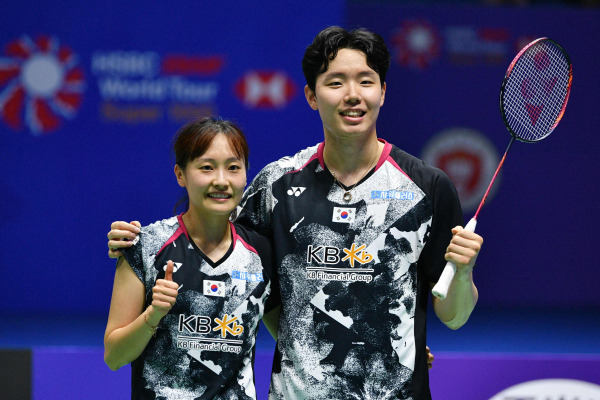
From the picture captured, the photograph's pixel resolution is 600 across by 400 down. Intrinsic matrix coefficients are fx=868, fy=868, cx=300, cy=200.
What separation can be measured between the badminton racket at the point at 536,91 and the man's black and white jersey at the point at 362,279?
384 millimetres

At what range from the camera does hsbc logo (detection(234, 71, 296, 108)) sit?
16.2 feet

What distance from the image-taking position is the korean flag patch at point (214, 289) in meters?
2.44

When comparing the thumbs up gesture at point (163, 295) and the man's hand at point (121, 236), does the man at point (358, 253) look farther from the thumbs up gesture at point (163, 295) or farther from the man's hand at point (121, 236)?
the thumbs up gesture at point (163, 295)

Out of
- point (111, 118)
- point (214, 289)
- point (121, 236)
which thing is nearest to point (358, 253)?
point (214, 289)

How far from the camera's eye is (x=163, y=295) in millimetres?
2236

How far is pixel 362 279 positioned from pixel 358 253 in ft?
0.24

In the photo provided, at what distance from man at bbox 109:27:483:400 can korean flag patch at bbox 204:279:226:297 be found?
0.59 ft

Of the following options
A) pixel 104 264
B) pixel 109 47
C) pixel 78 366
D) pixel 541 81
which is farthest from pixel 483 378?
pixel 109 47

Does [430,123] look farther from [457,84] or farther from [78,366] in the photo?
[78,366]

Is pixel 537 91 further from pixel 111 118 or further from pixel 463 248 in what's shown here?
pixel 111 118

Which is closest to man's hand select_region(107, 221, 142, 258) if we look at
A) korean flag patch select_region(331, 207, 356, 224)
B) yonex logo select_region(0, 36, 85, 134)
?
korean flag patch select_region(331, 207, 356, 224)

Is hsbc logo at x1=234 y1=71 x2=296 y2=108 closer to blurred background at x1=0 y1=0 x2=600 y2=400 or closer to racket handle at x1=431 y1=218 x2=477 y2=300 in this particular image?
blurred background at x1=0 y1=0 x2=600 y2=400

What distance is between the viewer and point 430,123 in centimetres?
587

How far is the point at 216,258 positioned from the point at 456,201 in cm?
70
